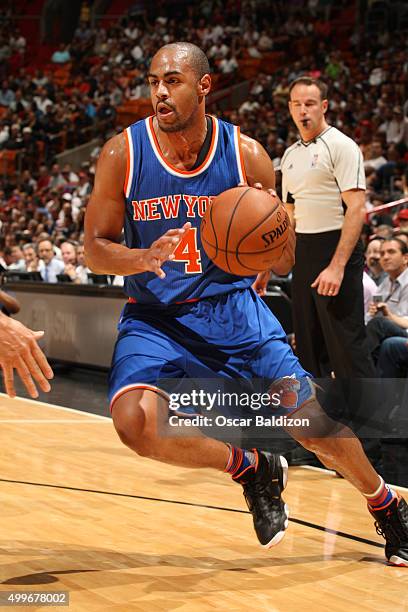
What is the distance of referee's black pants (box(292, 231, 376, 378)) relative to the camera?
503 centimetres

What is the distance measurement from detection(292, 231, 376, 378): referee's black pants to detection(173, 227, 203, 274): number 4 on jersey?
1630 mm

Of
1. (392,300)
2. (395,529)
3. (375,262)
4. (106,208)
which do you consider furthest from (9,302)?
(375,262)

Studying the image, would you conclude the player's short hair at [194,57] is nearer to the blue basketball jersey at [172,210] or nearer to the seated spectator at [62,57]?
the blue basketball jersey at [172,210]

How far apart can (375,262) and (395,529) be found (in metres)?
4.09

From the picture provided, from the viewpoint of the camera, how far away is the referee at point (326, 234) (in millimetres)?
5016

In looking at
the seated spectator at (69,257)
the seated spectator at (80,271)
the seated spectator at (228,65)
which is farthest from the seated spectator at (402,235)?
the seated spectator at (228,65)

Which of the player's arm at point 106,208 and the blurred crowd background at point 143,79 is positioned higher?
the blurred crowd background at point 143,79

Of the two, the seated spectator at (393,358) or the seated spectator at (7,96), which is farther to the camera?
the seated spectator at (7,96)

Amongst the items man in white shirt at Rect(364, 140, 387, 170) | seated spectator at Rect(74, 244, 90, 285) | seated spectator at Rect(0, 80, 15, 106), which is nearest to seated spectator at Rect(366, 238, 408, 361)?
seated spectator at Rect(74, 244, 90, 285)

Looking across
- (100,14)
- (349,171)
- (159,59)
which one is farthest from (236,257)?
(100,14)

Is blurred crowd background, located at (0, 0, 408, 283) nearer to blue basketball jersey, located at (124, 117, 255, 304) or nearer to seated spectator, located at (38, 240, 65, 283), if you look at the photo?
seated spectator, located at (38, 240, 65, 283)

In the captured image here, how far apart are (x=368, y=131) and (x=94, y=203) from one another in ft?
35.3

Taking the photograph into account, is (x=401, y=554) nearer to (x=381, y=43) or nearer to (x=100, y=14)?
(x=381, y=43)

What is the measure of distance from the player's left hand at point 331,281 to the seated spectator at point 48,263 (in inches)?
242
